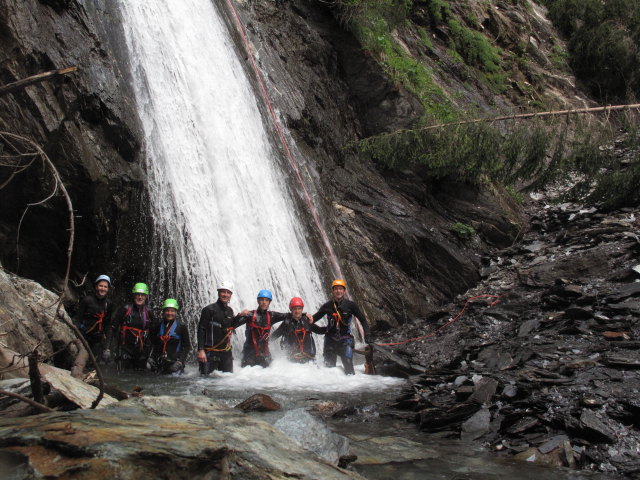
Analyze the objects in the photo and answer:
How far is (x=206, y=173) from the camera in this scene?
11.4 m

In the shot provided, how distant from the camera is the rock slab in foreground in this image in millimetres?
2400

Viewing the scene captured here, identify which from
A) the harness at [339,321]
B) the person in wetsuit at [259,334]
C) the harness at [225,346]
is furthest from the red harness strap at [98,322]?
the harness at [339,321]

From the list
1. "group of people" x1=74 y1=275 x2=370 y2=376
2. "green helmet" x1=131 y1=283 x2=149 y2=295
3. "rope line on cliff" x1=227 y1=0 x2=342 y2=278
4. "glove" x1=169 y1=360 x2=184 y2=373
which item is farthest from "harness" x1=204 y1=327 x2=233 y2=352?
"rope line on cliff" x1=227 y1=0 x2=342 y2=278

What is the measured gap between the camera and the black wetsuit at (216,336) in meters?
8.85

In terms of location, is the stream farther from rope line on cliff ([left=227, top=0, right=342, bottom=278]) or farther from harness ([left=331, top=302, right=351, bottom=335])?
rope line on cliff ([left=227, top=0, right=342, bottom=278])

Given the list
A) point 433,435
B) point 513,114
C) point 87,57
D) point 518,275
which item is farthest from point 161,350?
point 513,114

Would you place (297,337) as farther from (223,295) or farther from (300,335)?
(223,295)

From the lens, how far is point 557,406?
5727 mm

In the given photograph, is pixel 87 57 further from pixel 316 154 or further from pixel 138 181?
pixel 316 154

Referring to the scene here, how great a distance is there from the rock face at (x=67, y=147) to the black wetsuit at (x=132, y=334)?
100 centimetres

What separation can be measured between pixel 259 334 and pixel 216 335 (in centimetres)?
80

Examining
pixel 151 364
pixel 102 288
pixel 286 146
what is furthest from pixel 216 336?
pixel 286 146

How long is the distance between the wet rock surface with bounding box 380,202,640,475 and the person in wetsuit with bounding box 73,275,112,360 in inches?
197

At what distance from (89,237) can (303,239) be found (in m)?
5.27
